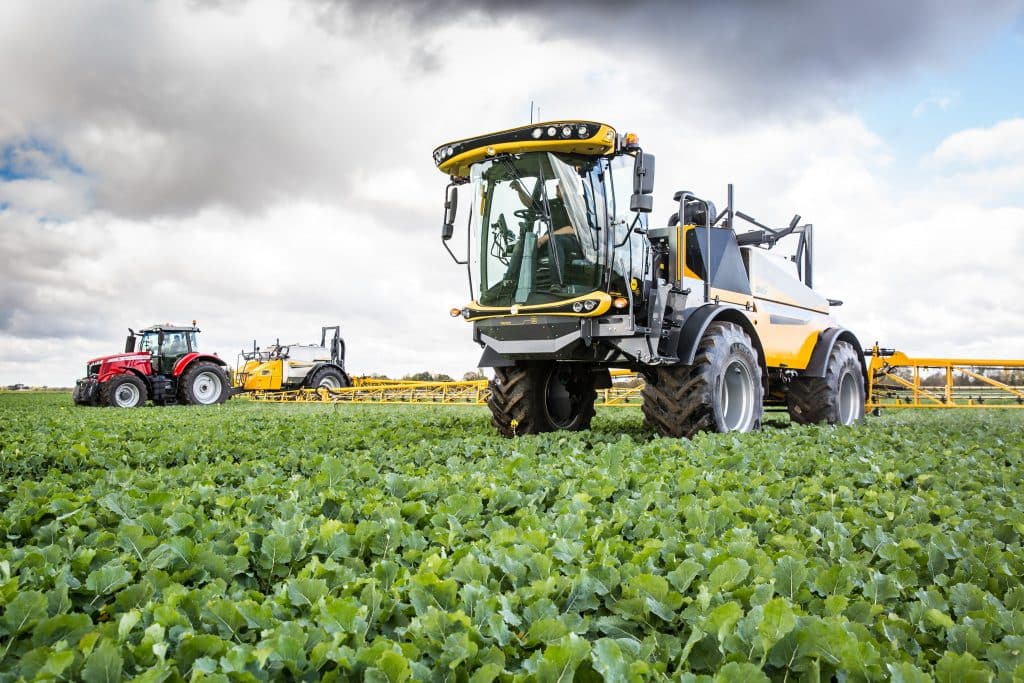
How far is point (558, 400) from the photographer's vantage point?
9109mm

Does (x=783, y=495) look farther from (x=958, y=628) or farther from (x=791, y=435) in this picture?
(x=791, y=435)

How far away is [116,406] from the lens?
2044 centimetres

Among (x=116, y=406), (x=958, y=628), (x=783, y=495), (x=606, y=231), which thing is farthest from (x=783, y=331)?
(x=116, y=406)

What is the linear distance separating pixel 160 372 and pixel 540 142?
62.4 feet

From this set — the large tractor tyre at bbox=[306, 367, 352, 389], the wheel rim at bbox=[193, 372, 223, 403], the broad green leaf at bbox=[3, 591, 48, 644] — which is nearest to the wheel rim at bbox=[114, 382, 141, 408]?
the wheel rim at bbox=[193, 372, 223, 403]

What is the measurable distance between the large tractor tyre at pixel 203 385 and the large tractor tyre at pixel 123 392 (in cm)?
114

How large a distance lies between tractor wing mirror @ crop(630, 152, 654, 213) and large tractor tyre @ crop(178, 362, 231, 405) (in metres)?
18.7

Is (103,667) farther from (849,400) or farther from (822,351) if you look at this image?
(849,400)

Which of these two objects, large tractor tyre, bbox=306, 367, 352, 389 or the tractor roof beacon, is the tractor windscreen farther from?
large tractor tyre, bbox=306, 367, 352, 389

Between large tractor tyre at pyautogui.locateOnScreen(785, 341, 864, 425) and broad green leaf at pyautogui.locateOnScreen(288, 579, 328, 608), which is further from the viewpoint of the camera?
large tractor tyre at pyautogui.locateOnScreen(785, 341, 864, 425)

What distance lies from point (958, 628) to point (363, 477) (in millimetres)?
3544

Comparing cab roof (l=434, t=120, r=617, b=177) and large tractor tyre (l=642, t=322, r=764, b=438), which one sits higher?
cab roof (l=434, t=120, r=617, b=177)

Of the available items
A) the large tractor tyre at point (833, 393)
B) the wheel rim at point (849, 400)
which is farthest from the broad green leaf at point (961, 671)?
the wheel rim at point (849, 400)

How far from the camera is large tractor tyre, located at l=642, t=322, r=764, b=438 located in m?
7.70
